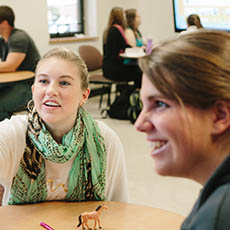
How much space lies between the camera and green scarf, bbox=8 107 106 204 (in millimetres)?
1789

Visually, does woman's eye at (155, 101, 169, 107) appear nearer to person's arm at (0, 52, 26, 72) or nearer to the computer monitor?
person's arm at (0, 52, 26, 72)

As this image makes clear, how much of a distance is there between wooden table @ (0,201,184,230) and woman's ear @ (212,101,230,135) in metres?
0.79

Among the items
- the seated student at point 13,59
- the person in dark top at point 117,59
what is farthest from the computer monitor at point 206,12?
the seated student at point 13,59

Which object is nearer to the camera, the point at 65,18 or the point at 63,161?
the point at 63,161

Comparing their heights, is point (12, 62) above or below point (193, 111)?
below

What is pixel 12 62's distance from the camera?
4.75 metres

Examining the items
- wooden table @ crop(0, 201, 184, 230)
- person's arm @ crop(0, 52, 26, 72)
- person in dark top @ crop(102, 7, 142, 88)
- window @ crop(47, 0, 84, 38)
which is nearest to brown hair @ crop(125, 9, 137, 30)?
person in dark top @ crop(102, 7, 142, 88)

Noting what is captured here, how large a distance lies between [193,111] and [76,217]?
917 millimetres

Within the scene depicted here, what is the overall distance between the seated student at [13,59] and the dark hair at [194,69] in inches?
146

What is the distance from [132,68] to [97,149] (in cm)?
428

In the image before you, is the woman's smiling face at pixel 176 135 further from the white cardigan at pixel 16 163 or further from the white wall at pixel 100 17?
the white wall at pixel 100 17

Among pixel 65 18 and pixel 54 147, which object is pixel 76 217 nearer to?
pixel 54 147

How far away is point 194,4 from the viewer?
7262 millimetres

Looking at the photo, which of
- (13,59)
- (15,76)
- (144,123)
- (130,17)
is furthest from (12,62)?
(144,123)
